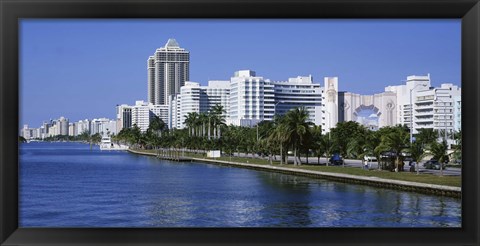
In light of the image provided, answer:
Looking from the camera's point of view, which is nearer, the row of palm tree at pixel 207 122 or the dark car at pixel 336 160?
the dark car at pixel 336 160

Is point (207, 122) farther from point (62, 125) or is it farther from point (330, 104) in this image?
point (62, 125)

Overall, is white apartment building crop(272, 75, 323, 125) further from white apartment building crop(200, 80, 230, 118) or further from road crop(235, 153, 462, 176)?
white apartment building crop(200, 80, 230, 118)

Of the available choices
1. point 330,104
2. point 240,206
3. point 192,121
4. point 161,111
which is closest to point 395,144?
point 240,206

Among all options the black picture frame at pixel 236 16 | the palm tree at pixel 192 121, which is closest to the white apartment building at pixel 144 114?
the palm tree at pixel 192 121

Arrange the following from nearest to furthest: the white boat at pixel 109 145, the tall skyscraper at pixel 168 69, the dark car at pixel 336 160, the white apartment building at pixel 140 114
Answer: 1. the dark car at pixel 336 160
2. the tall skyscraper at pixel 168 69
3. the white apartment building at pixel 140 114
4. the white boat at pixel 109 145

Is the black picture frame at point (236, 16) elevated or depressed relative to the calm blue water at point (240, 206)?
elevated

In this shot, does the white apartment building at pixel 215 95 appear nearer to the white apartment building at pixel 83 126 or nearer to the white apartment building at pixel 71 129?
the white apartment building at pixel 83 126

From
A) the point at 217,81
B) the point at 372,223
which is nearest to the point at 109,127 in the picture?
the point at 217,81
